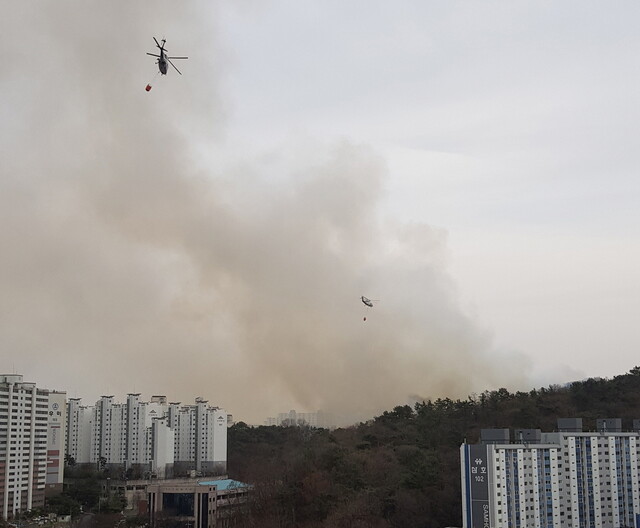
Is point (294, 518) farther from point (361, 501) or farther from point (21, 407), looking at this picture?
point (21, 407)

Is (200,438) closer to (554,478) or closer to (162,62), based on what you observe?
(554,478)

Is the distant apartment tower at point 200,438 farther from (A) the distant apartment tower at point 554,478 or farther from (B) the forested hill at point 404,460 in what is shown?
(A) the distant apartment tower at point 554,478

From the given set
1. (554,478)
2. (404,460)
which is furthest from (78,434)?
(554,478)

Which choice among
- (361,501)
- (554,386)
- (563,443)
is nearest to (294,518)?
(361,501)

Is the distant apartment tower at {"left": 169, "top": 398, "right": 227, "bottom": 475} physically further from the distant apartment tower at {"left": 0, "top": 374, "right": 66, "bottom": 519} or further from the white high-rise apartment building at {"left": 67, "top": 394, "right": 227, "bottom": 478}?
the distant apartment tower at {"left": 0, "top": 374, "right": 66, "bottom": 519}

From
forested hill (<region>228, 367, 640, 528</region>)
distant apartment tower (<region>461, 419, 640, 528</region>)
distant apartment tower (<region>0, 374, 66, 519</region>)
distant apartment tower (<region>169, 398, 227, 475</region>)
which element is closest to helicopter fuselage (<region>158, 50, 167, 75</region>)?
distant apartment tower (<region>461, 419, 640, 528</region>)

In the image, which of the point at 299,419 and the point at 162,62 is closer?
the point at 162,62
